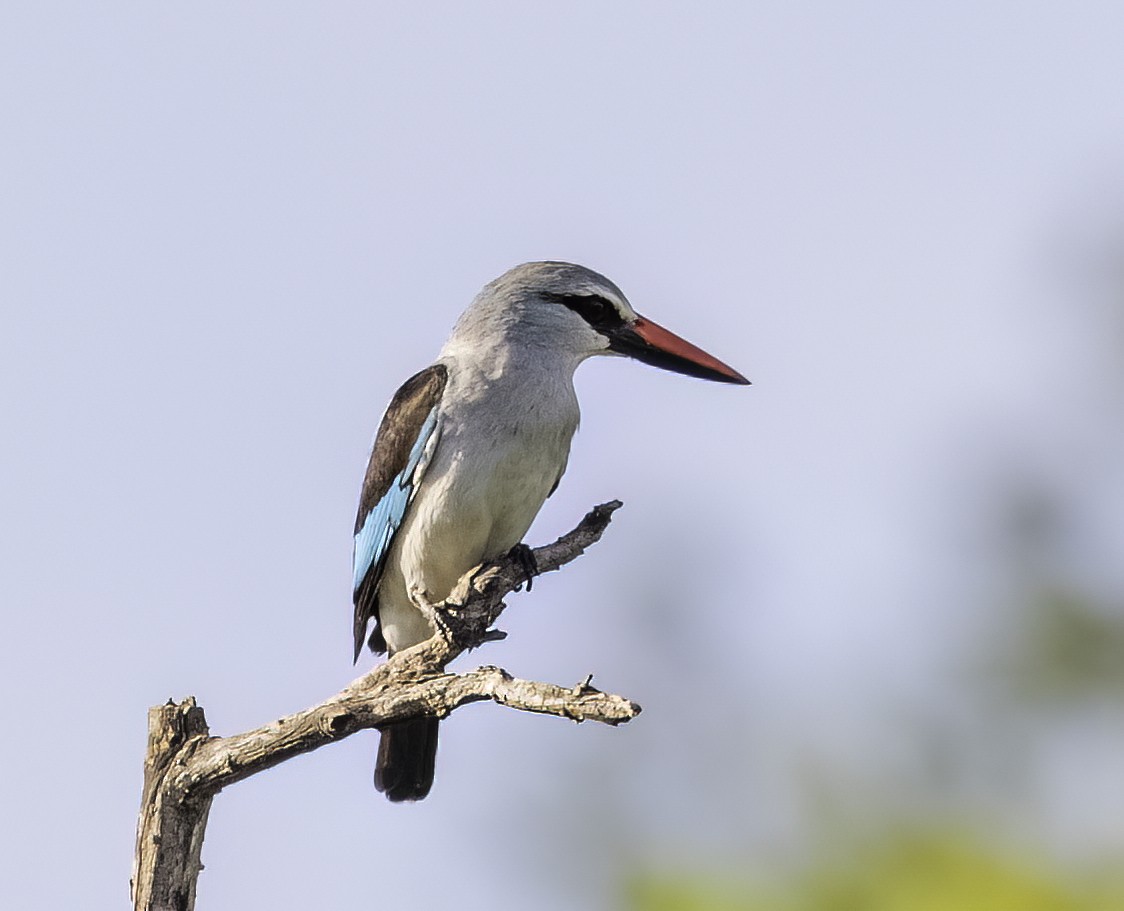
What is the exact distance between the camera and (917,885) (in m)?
4.88

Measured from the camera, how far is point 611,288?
7055mm

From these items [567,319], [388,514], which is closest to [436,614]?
[388,514]

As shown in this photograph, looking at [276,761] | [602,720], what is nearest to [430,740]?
[276,761]

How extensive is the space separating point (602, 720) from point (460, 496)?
209 centimetres

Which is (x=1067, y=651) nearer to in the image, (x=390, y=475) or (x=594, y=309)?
(x=594, y=309)

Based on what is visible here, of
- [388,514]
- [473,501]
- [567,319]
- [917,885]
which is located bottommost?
[917,885]

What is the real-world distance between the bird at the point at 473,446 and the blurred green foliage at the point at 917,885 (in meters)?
1.40

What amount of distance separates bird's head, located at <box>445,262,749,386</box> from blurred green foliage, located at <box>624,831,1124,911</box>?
235 centimetres

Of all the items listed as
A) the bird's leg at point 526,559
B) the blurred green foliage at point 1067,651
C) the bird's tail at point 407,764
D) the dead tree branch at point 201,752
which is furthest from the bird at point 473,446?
the blurred green foliage at point 1067,651

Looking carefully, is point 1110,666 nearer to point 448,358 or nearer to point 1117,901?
point 1117,901

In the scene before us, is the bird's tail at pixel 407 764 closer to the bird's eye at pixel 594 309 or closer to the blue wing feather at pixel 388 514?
the blue wing feather at pixel 388 514

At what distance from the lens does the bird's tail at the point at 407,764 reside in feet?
22.7

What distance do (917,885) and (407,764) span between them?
2574 millimetres

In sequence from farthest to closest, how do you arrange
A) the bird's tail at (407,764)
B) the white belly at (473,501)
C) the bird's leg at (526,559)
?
the bird's tail at (407,764) < the white belly at (473,501) < the bird's leg at (526,559)
